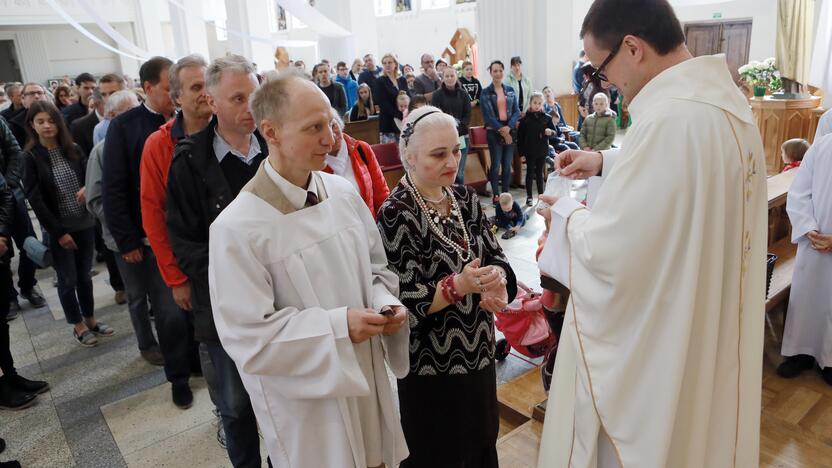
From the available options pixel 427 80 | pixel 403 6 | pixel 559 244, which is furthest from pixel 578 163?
pixel 403 6

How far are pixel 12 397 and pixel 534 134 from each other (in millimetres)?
5903

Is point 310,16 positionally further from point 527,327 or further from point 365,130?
point 527,327

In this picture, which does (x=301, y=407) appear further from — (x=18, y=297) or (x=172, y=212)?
(x=18, y=297)

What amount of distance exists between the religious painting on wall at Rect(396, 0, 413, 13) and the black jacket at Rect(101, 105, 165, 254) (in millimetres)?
19600

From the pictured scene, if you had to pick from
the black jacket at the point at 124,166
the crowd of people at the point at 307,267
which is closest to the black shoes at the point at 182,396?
the crowd of people at the point at 307,267

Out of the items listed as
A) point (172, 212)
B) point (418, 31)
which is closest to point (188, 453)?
point (172, 212)

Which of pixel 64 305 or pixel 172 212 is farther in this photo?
pixel 64 305

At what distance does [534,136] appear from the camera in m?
7.45

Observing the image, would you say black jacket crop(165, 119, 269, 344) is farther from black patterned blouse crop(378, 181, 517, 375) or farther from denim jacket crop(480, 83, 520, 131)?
denim jacket crop(480, 83, 520, 131)

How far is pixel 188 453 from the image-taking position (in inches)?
116

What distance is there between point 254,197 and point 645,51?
1.07 m

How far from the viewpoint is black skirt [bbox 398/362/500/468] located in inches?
78.1

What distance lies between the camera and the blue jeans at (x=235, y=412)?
224 centimetres

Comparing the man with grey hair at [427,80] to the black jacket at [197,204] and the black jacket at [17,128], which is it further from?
the black jacket at [197,204]
